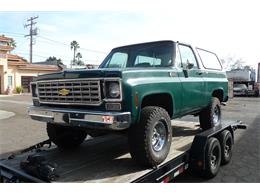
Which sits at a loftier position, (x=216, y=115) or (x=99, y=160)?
(x=216, y=115)

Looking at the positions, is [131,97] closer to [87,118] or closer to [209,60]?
[87,118]

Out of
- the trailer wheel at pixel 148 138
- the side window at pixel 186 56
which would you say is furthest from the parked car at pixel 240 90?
the trailer wheel at pixel 148 138

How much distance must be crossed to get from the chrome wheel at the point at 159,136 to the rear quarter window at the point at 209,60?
8.00 ft

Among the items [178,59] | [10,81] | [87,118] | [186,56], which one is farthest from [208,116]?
[10,81]

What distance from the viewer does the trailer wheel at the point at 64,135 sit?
14.1 feet

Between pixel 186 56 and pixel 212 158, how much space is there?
1.89 meters

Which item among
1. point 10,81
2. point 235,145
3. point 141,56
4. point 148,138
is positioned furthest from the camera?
point 10,81

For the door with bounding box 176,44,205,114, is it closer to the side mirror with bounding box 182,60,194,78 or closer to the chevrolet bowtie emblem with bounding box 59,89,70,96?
the side mirror with bounding box 182,60,194,78

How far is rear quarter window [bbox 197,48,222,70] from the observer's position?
5.60m

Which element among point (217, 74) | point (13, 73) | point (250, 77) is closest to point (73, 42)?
point (13, 73)

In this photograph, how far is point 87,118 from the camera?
3176 mm

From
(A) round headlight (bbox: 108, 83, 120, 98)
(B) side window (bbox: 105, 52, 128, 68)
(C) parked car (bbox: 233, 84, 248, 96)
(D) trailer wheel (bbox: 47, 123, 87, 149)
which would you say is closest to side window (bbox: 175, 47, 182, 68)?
(B) side window (bbox: 105, 52, 128, 68)

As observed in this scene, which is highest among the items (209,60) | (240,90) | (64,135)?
(209,60)

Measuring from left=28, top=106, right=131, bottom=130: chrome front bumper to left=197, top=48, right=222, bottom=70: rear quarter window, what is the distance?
123 inches
